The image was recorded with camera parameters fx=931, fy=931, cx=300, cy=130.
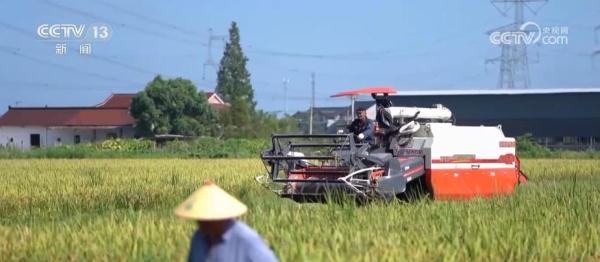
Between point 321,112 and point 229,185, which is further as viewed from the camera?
point 321,112

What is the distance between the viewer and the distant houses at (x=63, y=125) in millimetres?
71750

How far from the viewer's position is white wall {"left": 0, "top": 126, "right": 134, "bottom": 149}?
72.1 metres

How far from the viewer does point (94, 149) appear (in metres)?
46.8

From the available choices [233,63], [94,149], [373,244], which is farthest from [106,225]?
[233,63]

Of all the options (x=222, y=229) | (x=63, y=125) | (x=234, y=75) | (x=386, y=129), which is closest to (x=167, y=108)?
(x=63, y=125)

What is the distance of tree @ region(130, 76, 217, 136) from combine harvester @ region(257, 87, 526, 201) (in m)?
49.9

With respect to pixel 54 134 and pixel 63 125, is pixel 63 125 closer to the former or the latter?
pixel 63 125

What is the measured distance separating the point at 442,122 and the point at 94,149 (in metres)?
33.9

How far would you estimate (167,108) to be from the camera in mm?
64938

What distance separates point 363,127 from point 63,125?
201 ft

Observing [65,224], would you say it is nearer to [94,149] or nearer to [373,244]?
[373,244]

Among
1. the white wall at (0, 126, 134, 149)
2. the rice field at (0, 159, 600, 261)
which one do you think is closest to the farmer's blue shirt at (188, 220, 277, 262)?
the rice field at (0, 159, 600, 261)

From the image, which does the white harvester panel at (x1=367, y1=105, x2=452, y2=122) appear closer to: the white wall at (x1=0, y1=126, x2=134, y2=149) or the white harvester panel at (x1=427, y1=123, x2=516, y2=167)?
the white harvester panel at (x1=427, y1=123, x2=516, y2=167)

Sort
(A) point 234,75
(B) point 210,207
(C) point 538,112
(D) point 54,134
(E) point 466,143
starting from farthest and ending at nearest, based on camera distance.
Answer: (A) point 234,75 → (D) point 54,134 → (C) point 538,112 → (E) point 466,143 → (B) point 210,207
